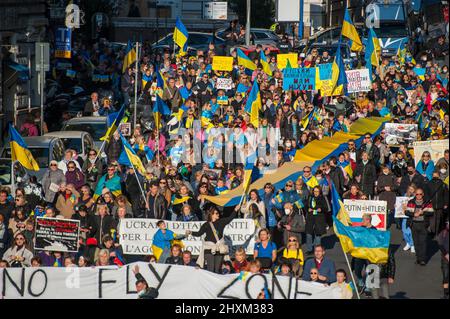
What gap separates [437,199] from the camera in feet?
73.9

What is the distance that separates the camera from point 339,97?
32.7 m

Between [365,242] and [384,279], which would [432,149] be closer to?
[365,242]

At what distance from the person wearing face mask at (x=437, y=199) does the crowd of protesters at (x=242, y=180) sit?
0.8 inches

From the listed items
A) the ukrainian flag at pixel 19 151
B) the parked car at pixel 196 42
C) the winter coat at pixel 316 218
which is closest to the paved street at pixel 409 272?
the winter coat at pixel 316 218

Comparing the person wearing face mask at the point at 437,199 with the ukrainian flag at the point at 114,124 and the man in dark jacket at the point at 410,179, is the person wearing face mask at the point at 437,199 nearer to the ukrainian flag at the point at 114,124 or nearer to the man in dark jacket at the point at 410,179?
the man in dark jacket at the point at 410,179

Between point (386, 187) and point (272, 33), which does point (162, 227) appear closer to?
point (386, 187)

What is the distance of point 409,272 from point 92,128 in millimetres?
11311

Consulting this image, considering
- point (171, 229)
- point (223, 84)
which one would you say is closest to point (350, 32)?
point (223, 84)

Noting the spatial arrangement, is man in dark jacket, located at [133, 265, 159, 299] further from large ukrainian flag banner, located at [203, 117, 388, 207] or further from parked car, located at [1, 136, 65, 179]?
parked car, located at [1, 136, 65, 179]

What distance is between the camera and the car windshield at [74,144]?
2869 cm

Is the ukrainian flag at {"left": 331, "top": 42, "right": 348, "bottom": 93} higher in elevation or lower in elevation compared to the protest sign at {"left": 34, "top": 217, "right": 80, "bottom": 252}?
higher

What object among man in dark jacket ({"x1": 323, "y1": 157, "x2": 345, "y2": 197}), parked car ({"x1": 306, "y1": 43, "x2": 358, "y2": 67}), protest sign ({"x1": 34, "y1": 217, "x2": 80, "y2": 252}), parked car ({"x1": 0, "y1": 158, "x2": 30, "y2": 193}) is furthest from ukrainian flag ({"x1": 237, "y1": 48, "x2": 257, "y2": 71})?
protest sign ({"x1": 34, "y1": 217, "x2": 80, "y2": 252})

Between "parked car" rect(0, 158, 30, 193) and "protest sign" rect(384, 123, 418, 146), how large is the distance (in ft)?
24.1

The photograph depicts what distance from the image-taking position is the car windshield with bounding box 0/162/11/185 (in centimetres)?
2502
